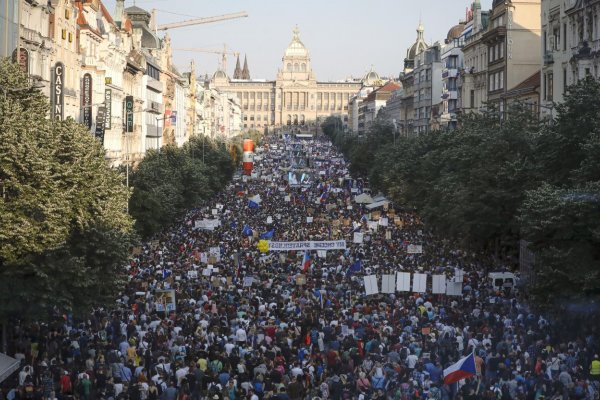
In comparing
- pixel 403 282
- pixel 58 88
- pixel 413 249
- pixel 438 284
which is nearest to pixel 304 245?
pixel 413 249

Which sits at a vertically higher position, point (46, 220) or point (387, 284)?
point (46, 220)

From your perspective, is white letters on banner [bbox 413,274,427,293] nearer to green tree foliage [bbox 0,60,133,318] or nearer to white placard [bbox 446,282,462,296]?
white placard [bbox 446,282,462,296]

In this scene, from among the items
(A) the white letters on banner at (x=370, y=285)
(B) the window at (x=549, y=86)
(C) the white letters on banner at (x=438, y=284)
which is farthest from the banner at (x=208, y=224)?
(C) the white letters on banner at (x=438, y=284)

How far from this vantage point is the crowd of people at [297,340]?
23547 mm

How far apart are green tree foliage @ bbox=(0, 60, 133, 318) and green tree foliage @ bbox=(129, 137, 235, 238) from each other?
11.6 meters

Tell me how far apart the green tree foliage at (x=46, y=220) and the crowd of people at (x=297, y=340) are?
120cm

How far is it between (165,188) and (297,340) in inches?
1364

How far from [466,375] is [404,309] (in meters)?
11.7

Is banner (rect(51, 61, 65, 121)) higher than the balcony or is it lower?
lower

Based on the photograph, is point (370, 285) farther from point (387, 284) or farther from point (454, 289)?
point (454, 289)

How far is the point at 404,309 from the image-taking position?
111ft

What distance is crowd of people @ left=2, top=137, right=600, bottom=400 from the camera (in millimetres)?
23547

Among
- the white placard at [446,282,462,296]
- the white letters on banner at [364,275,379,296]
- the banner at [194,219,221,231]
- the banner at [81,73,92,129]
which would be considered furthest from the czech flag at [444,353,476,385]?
the banner at [81,73,92,129]

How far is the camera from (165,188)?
62.7 m
